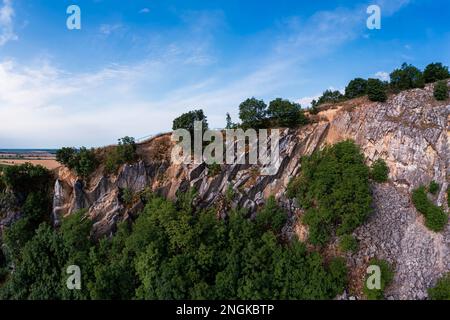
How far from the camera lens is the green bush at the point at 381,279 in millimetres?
23525

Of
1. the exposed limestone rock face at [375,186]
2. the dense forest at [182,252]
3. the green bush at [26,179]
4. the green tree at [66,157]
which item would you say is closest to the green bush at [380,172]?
the exposed limestone rock face at [375,186]

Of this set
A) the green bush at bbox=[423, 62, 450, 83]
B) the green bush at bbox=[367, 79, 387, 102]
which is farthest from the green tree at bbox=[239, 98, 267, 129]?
the green bush at bbox=[423, 62, 450, 83]

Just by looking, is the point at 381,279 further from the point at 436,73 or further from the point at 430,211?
the point at 436,73

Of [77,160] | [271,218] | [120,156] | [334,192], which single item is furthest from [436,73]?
[77,160]

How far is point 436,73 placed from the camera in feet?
A: 107

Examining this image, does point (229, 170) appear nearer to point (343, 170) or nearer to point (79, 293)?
point (343, 170)

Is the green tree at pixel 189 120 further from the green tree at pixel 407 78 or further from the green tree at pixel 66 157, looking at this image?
the green tree at pixel 407 78

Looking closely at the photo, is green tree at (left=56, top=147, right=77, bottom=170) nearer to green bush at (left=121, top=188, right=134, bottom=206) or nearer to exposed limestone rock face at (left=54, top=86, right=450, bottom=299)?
exposed limestone rock face at (left=54, top=86, right=450, bottom=299)

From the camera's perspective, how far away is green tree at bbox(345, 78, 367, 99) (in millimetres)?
34681

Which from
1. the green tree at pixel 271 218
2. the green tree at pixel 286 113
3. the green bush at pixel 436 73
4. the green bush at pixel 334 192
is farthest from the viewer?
the green bush at pixel 436 73

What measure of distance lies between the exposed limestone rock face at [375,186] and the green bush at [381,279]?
0.73 meters

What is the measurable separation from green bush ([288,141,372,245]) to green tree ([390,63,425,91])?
1132 centimetres

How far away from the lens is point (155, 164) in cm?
2953
